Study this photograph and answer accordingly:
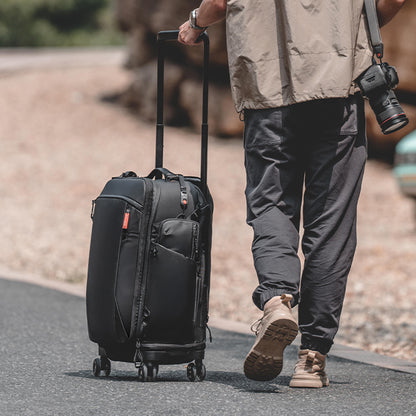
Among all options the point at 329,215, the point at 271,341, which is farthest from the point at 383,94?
the point at 271,341

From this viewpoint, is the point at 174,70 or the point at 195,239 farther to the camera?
the point at 174,70

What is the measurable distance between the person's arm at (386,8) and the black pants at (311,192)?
309 mm

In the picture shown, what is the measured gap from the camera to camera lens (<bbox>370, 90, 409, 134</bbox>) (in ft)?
10.5

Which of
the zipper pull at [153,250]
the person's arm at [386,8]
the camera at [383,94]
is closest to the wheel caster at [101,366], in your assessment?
the zipper pull at [153,250]

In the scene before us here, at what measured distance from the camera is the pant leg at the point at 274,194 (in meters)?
3.19

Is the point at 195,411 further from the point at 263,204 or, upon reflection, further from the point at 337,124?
the point at 337,124

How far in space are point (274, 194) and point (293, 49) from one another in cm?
51

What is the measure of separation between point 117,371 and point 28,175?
10.8m

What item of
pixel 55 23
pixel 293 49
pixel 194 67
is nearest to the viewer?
pixel 293 49

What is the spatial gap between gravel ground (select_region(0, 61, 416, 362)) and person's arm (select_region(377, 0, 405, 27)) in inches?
80.1

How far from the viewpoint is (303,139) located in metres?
3.30

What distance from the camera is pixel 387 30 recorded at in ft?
44.1

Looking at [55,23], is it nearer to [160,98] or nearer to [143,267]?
[160,98]

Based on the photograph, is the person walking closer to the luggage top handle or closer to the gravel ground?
the luggage top handle
